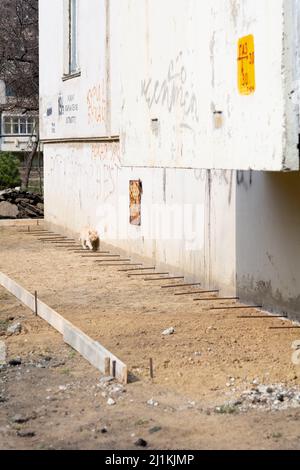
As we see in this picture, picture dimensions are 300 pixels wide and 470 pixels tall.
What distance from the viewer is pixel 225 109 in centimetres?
740

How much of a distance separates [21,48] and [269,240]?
17240 mm

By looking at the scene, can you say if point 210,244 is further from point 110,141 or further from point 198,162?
point 110,141

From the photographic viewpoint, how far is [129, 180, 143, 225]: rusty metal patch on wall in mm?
13625

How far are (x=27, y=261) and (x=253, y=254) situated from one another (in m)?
5.36

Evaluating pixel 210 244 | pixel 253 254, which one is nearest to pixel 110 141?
pixel 210 244

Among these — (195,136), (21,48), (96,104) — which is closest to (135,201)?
(96,104)

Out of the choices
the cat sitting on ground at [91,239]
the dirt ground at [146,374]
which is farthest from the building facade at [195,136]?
the dirt ground at [146,374]

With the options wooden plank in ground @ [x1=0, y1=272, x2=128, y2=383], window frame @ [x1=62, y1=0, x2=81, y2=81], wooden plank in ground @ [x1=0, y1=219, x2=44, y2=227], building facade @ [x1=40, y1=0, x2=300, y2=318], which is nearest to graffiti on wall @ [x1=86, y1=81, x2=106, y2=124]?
building facade @ [x1=40, y1=0, x2=300, y2=318]

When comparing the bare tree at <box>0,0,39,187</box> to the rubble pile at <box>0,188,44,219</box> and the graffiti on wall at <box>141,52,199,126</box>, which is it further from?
the graffiti on wall at <box>141,52,199,126</box>

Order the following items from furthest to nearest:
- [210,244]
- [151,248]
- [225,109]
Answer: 1. [151,248]
2. [210,244]
3. [225,109]

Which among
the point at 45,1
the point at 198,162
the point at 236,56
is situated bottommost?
the point at 198,162

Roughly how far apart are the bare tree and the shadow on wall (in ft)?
53.0

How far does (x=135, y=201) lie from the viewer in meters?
13.8

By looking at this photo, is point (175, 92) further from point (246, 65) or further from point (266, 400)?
point (266, 400)
